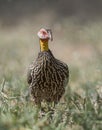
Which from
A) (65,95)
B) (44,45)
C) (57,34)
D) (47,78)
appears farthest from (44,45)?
(57,34)

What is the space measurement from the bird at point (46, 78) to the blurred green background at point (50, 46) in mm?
181

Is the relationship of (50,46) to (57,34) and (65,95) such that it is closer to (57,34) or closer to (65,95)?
(57,34)

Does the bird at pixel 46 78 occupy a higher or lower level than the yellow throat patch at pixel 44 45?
lower

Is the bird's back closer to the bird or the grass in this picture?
the bird

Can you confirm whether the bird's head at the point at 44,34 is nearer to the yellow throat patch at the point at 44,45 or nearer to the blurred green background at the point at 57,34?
the yellow throat patch at the point at 44,45

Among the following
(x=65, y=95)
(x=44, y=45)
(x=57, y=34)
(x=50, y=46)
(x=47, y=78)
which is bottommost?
(x=65, y=95)

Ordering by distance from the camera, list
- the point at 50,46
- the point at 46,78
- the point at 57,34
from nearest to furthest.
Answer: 1. the point at 46,78
2. the point at 50,46
3. the point at 57,34

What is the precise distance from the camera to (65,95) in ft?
25.0

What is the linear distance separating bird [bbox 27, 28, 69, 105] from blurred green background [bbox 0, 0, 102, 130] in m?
0.18

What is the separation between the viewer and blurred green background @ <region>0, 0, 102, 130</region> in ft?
20.1

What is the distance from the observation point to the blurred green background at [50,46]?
611cm

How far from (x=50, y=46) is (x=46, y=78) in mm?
7114

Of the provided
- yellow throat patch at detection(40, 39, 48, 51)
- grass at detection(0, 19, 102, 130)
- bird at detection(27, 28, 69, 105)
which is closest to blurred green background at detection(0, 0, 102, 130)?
grass at detection(0, 19, 102, 130)

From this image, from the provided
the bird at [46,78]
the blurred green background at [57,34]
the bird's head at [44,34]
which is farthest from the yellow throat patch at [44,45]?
the blurred green background at [57,34]
